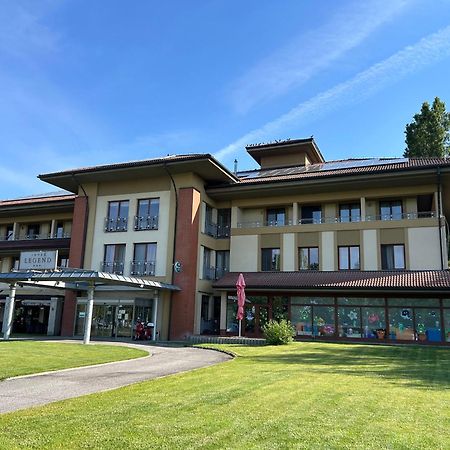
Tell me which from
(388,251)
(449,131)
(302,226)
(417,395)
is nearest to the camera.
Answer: (417,395)

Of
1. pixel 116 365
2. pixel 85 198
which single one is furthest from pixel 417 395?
pixel 85 198

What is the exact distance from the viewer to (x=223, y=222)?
102 ft

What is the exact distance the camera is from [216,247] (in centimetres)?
3014

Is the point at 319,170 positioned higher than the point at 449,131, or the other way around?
the point at 449,131

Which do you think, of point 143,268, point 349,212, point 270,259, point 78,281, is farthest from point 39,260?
point 349,212

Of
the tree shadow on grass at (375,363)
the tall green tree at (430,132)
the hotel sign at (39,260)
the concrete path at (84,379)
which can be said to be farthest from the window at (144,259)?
the tall green tree at (430,132)

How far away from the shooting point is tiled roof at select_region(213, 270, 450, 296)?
76.7ft

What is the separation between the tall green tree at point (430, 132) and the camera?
140 feet

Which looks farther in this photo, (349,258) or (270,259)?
(270,259)

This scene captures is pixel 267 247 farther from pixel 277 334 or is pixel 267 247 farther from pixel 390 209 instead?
pixel 277 334

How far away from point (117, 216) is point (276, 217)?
10139 mm

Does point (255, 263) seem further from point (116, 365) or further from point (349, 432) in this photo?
point (349, 432)

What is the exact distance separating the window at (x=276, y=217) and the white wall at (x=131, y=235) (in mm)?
6552

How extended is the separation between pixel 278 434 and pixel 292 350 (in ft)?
42.6
